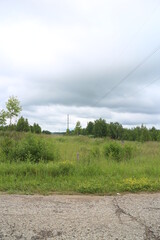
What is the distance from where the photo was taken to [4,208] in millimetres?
3641

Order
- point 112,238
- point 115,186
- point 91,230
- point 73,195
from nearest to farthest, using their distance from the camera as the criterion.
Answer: point 112,238, point 91,230, point 73,195, point 115,186

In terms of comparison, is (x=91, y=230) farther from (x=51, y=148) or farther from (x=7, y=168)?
(x=51, y=148)

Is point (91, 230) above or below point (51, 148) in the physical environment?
below

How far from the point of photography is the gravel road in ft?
8.98

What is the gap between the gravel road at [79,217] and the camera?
2736 mm

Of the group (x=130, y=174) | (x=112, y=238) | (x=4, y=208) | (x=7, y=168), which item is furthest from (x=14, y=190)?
(x=130, y=174)

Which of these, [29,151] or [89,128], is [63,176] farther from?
[89,128]

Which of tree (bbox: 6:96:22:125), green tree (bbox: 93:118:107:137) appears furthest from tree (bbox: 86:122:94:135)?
tree (bbox: 6:96:22:125)

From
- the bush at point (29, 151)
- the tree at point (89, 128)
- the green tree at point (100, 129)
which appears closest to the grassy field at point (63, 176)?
the bush at point (29, 151)

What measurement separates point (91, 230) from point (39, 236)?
2.89 feet

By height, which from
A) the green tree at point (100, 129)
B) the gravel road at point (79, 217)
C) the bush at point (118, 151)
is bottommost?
the gravel road at point (79, 217)

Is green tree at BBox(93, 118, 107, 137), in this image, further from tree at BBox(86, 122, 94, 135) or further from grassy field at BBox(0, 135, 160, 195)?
grassy field at BBox(0, 135, 160, 195)

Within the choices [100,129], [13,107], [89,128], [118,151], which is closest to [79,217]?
[118,151]

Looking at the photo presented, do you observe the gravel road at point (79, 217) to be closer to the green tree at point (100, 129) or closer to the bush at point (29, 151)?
the bush at point (29, 151)
